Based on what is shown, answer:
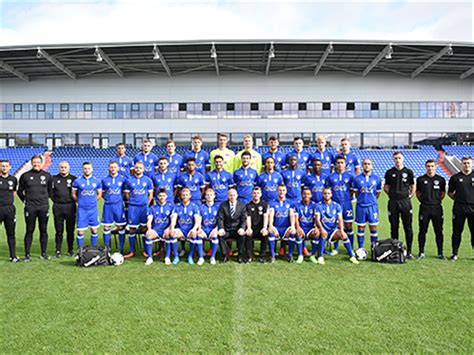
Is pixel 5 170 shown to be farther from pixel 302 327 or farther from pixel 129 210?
pixel 302 327

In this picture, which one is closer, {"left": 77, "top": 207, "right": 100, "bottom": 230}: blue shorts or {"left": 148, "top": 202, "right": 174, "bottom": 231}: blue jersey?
{"left": 148, "top": 202, "right": 174, "bottom": 231}: blue jersey

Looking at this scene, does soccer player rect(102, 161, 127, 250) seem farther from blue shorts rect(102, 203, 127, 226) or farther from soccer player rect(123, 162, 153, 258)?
soccer player rect(123, 162, 153, 258)

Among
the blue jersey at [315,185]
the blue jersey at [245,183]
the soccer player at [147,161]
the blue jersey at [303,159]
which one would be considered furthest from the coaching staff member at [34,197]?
the blue jersey at [315,185]

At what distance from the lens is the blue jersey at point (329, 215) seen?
6223 millimetres

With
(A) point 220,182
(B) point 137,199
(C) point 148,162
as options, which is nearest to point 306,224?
(A) point 220,182

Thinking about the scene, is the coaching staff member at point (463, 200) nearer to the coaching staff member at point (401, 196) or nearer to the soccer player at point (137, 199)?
the coaching staff member at point (401, 196)

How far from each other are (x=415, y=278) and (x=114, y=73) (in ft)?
86.0

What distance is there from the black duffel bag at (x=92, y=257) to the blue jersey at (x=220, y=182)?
2.18 m

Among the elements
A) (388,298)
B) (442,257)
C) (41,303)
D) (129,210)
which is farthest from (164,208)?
(442,257)

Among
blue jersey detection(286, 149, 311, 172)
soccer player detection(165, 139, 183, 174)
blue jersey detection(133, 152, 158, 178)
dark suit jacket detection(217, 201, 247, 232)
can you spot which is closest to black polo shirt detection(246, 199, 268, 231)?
dark suit jacket detection(217, 201, 247, 232)

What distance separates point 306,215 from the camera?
630cm

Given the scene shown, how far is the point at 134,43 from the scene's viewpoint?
Answer: 21.5 m

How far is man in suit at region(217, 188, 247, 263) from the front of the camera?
6004mm

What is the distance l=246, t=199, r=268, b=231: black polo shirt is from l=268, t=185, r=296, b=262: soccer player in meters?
0.16
